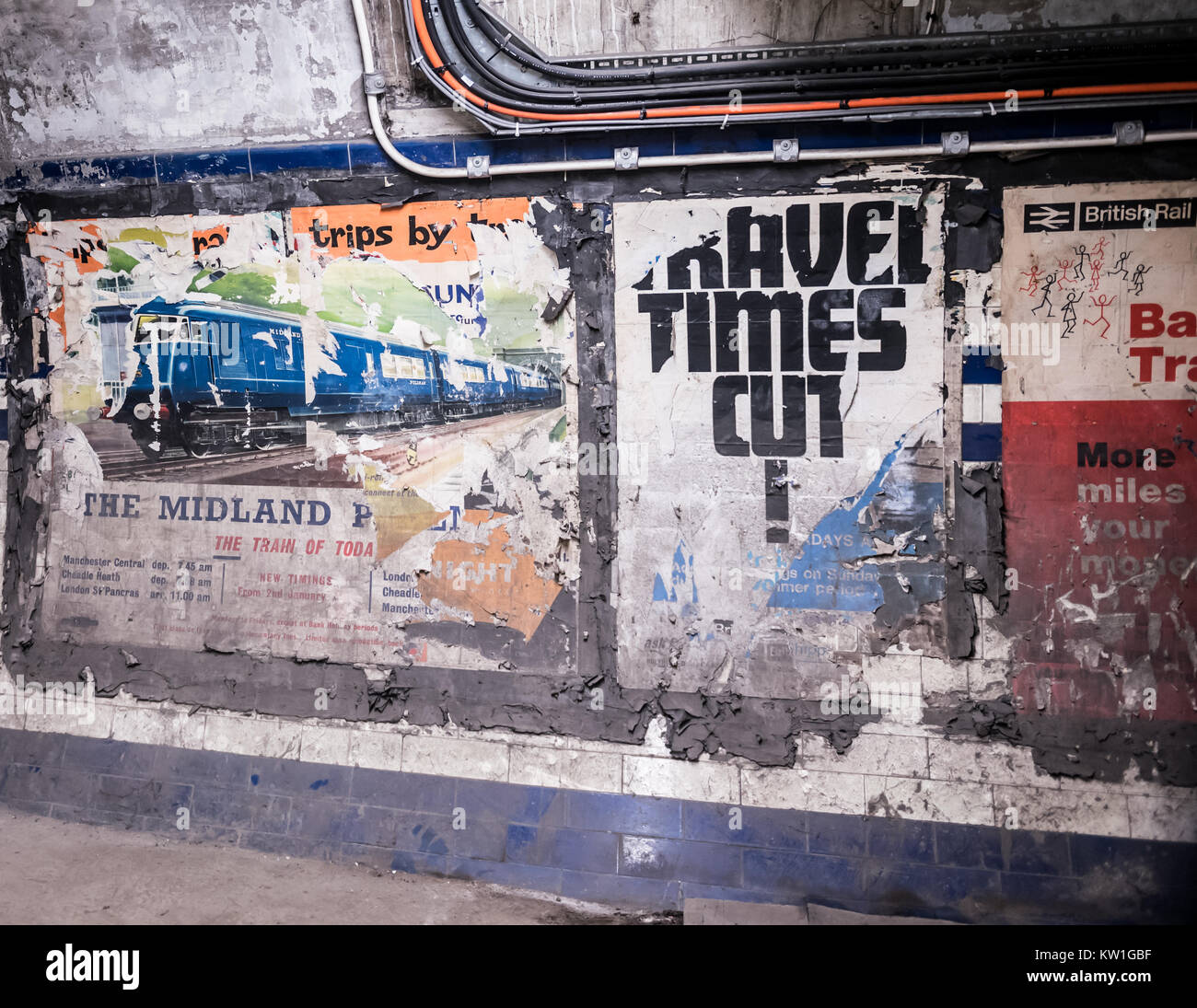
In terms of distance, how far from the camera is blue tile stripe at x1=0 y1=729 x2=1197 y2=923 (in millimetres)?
3361

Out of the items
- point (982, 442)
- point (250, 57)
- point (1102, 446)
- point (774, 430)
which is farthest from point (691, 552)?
point (250, 57)

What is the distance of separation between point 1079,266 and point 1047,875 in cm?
245

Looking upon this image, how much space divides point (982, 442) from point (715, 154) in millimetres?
1654

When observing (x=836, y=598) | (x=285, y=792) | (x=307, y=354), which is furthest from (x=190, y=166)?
(x=836, y=598)

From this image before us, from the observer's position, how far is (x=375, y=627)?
405cm

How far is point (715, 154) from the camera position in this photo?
356 centimetres

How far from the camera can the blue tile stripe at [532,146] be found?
3.30 meters

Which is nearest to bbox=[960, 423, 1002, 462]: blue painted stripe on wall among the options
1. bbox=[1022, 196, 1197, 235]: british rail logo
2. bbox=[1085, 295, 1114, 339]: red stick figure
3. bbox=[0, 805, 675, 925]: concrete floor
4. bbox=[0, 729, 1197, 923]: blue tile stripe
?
bbox=[1085, 295, 1114, 339]: red stick figure

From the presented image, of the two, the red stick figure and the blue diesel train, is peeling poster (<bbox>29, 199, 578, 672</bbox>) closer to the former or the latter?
the blue diesel train

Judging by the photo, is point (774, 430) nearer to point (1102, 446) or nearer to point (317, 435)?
point (1102, 446)

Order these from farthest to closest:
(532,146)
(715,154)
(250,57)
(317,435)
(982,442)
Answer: (317,435), (250,57), (532,146), (715,154), (982,442)

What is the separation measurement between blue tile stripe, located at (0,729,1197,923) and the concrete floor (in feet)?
0.25

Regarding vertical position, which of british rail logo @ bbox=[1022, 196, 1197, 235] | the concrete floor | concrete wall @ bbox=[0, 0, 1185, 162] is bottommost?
the concrete floor

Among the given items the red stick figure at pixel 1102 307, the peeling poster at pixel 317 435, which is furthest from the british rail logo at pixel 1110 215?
the peeling poster at pixel 317 435
